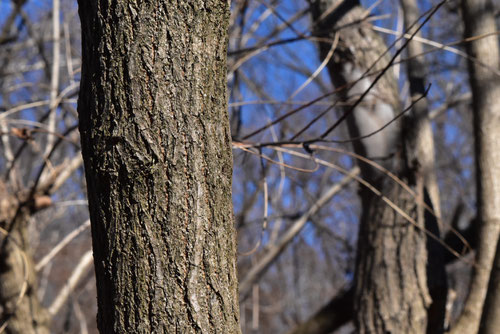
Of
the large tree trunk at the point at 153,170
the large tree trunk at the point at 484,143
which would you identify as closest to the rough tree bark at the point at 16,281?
the large tree trunk at the point at 153,170

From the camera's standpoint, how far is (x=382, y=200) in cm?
277

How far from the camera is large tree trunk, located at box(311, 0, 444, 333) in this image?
2.67 m

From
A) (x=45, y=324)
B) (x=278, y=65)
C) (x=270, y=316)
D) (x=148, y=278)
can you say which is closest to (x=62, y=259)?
(x=270, y=316)

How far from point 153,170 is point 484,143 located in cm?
215

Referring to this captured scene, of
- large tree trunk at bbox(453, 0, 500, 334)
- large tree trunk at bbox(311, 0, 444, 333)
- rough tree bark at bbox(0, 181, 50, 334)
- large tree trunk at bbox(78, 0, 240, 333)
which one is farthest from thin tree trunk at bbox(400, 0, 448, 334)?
rough tree bark at bbox(0, 181, 50, 334)

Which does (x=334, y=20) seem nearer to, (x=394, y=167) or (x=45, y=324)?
(x=394, y=167)

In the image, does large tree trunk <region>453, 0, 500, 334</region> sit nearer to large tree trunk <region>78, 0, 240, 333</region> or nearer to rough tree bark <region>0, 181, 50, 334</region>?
large tree trunk <region>78, 0, 240, 333</region>

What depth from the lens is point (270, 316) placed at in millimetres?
12219

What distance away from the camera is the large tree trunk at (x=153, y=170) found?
1069 mm

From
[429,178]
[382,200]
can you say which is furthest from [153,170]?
[429,178]

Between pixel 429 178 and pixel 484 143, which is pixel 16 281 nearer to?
pixel 429 178

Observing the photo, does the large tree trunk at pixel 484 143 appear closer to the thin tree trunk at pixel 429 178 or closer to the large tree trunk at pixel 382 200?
the thin tree trunk at pixel 429 178

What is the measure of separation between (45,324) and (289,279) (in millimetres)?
8005

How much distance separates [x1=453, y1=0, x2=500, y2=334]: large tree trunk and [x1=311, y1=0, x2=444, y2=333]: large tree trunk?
228mm
